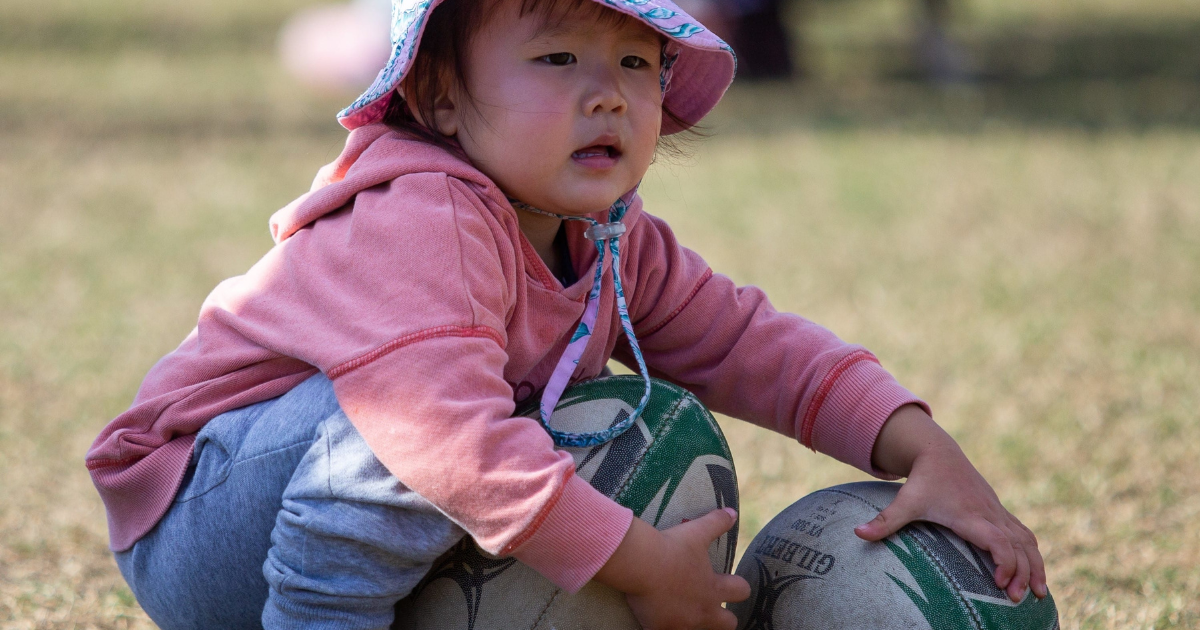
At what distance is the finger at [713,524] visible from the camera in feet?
6.85

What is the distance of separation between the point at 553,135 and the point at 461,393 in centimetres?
53

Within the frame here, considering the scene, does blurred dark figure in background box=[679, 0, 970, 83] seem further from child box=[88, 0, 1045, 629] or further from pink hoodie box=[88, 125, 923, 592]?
child box=[88, 0, 1045, 629]

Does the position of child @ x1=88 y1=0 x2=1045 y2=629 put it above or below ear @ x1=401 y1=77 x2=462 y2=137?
below

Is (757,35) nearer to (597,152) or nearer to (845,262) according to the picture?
(845,262)

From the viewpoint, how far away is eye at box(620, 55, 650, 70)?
2.23 m

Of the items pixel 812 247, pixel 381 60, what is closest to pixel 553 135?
pixel 812 247

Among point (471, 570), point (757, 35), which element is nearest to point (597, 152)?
point (471, 570)

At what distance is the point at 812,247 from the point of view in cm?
615

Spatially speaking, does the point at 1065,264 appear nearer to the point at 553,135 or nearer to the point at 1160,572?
the point at 1160,572

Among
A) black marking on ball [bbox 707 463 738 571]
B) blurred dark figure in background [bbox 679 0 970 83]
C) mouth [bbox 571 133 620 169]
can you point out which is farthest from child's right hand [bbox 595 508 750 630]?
blurred dark figure in background [bbox 679 0 970 83]

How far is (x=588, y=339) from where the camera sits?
7.55 ft

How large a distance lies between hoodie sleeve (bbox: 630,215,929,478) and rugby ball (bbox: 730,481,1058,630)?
0.16m

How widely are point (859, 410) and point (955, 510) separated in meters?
0.27

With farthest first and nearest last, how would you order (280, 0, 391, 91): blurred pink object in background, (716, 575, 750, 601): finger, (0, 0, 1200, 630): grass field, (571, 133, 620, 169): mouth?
(280, 0, 391, 91): blurred pink object in background → (0, 0, 1200, 630): grass field → (571, 133, 620, 169): mouth → (716, 575, 750, 601): finger
